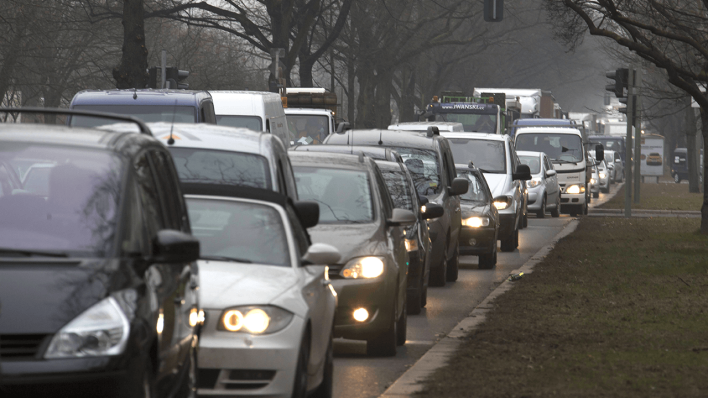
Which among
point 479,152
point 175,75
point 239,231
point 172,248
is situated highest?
point 175,75

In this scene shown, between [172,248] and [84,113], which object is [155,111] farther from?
[172,248]

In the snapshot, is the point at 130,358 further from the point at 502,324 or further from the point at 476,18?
the point at 476,18

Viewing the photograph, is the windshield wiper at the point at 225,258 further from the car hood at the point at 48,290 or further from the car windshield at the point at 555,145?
the car windshield at the point at 555,145

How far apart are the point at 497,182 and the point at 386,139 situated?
663 cm

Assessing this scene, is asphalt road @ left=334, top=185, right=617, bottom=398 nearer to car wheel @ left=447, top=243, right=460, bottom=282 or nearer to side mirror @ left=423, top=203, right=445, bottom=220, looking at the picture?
car wheel @ left=447, top=243, right=460, bottom=282

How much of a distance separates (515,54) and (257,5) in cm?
3897

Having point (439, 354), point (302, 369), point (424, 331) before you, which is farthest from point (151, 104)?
point (302, 369)

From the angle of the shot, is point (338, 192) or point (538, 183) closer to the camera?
point (338, 192)

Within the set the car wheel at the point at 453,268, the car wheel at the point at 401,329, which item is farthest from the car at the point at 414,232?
the car wheel at the point at 453,268

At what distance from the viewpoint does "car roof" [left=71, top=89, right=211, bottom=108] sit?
17.2m

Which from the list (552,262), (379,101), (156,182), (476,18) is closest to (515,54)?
(476,18)

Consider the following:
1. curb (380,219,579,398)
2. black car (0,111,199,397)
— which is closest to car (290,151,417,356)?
curb (380,219,579,398)

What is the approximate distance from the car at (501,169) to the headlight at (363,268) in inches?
463

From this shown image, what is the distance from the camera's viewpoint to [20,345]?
4422 mm
